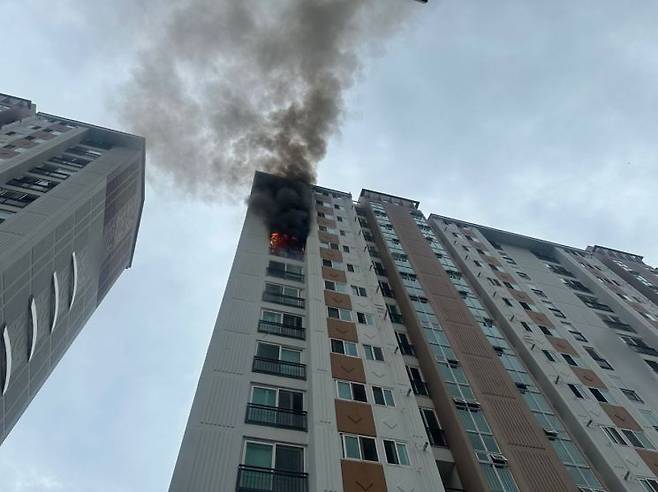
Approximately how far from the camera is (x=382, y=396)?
60.0ft

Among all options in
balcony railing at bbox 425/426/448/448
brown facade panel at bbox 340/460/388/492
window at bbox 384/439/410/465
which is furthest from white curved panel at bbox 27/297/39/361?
balcony railing at bbox 425/426/448/448

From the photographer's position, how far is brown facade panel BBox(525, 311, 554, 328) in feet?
96.1

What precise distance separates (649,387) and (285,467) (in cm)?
2305

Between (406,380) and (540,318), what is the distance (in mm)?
15019

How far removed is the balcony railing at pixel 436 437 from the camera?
18250 millimetres

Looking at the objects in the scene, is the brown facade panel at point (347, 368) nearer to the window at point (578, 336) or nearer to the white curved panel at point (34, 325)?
the white curved panel at point (34, 325)

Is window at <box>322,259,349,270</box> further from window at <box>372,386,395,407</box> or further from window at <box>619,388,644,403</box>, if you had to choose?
window at <box>619,388,644,403</box>

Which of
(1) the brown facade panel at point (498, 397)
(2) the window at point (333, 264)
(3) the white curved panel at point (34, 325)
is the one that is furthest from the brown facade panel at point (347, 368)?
(3) the white curved panel at point (34, 325)

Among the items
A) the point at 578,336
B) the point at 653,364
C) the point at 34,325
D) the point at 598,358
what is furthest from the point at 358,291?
the point at 653,364

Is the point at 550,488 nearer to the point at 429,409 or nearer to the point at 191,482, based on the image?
the point at 429,409

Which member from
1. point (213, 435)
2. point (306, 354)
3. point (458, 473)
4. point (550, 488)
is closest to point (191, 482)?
point (213, 435)

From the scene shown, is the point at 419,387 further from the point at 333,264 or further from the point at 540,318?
the point at 540,318

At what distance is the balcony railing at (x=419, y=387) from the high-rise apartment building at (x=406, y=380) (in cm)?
7

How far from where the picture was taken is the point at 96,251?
34719 mm
